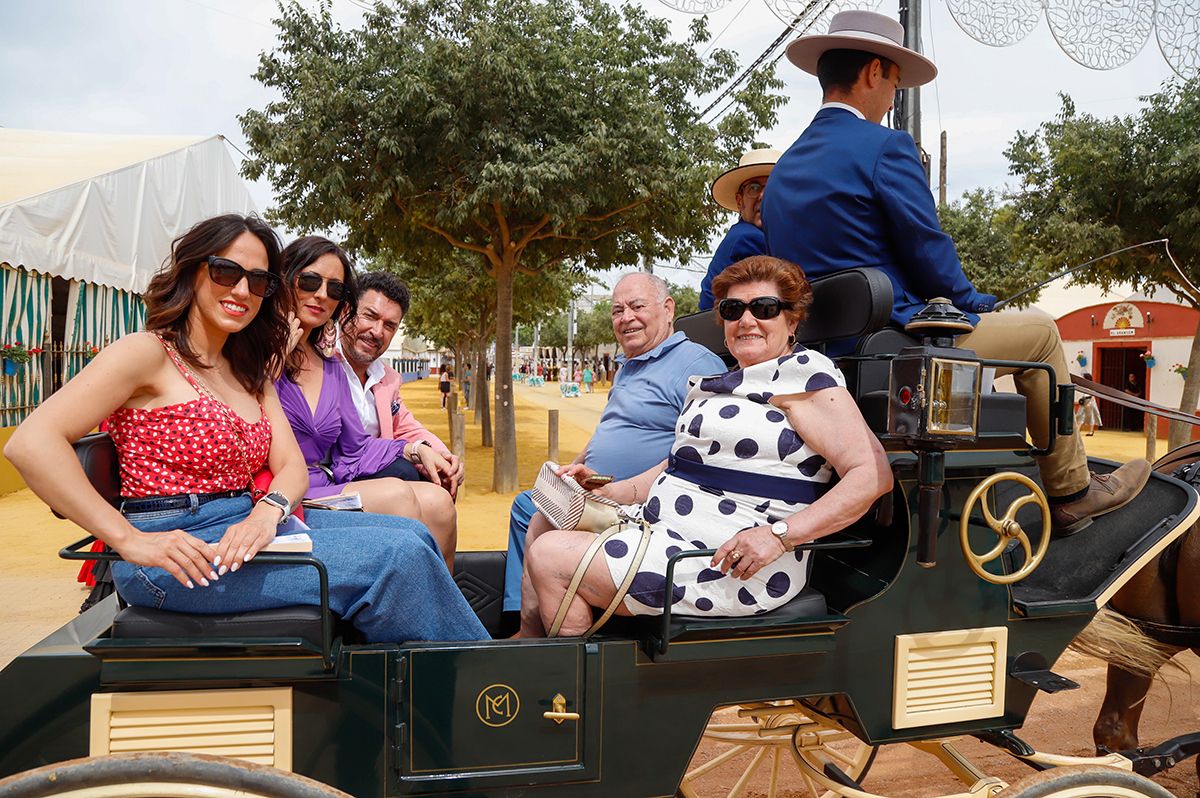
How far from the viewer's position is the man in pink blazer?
3.04 m

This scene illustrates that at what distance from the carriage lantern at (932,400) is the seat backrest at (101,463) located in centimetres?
183

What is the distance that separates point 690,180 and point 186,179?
975 centimetres

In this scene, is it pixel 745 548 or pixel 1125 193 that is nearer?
pixel 745 548

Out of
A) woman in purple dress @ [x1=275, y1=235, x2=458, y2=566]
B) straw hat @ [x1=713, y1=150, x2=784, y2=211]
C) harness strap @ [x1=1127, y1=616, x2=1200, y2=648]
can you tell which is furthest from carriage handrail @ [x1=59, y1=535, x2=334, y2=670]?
harness strap @ [x1=1127, y1=616, x2=1200, y2=648]

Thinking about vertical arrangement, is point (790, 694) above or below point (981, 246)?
below

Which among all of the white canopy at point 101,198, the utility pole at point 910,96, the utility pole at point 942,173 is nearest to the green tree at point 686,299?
the utility pole at point 942,173

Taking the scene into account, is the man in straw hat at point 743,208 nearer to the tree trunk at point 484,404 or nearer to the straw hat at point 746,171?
the straw hat at point 746,171

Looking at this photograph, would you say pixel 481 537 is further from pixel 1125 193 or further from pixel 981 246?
pixel 981 246

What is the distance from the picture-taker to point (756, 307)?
2145 mm

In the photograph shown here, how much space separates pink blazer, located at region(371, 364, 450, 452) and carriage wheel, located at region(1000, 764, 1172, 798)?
6.97 ft

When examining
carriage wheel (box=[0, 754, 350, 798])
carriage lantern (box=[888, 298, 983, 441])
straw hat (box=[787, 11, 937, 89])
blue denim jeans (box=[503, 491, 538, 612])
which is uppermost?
straw hat (box=[787, 11, 937, 89])

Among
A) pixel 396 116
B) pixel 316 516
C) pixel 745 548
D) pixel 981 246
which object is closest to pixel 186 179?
pixel 396 116

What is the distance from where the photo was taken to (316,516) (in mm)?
2281

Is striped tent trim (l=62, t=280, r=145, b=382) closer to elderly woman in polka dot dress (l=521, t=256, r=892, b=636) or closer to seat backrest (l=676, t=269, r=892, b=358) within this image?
elderly woman in polka dot dress (l=521, t=256, r=892, b=636)
